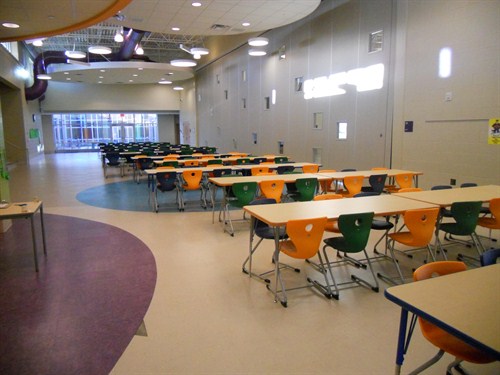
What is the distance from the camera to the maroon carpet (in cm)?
257

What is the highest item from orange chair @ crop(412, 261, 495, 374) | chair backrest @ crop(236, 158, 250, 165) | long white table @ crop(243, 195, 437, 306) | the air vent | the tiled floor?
the air vent

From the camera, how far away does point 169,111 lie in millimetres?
25125

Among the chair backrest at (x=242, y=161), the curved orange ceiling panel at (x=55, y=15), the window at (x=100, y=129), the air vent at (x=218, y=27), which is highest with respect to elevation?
the air vent at (x=218, y=27)

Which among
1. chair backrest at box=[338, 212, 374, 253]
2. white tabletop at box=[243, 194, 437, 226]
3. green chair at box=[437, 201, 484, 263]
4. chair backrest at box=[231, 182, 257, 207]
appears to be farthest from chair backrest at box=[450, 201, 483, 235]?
chair backrest at box=[231, 182, 257, 207]

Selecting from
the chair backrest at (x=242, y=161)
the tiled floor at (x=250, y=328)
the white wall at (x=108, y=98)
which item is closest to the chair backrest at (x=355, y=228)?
the tiled floor at (x=250, y=328)

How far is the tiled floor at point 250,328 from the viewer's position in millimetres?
2463

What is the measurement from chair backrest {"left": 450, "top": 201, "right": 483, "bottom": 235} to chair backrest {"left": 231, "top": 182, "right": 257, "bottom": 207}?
2761mm

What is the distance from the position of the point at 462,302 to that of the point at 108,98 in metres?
25.1

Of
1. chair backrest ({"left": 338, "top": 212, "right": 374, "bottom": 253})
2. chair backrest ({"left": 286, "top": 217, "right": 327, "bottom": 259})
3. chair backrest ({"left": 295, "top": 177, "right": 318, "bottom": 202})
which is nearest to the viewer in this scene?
chair backrest ({"left": 286, "top": 217, "right": 327, "bottom": 259})

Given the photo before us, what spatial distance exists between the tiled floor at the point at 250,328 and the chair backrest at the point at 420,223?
63 centimetres

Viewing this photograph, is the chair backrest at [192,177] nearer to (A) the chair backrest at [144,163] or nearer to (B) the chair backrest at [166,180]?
(B) the chair backrest at [166,180]

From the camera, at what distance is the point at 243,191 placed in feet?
18.1

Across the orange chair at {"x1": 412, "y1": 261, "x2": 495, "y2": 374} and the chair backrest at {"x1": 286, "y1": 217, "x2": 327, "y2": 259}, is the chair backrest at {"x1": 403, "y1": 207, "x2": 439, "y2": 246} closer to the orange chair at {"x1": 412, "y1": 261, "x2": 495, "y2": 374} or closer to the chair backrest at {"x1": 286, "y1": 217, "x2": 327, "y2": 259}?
the chair backrest at {"x1": 286, "y1": 217, "x2": 327, "y2": 259}

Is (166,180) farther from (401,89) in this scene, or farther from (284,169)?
(401,89)
